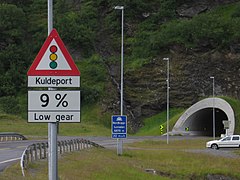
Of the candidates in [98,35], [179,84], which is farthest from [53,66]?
[98,35]

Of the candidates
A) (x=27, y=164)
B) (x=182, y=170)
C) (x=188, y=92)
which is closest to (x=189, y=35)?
(x=188, y=92)

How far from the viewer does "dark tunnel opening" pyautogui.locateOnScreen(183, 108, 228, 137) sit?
80.1 metres

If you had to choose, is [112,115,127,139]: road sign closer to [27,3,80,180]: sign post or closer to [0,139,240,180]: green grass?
[0,139,240,180]: green grass

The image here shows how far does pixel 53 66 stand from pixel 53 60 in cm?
10

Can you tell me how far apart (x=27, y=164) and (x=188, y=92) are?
218ft

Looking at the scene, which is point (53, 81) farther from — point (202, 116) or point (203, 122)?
Result: point (203, 122)

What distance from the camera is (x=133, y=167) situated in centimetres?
2892

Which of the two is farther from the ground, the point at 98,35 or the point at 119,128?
the point at 98,35

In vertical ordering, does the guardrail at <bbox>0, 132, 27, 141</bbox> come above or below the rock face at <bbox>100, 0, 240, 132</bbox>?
below

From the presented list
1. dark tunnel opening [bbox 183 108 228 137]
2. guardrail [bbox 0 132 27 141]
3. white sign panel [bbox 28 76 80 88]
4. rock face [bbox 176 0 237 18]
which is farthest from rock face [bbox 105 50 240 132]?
white sign panel [bbox 28 76 80 88]

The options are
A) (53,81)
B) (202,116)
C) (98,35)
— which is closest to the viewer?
(53,81)

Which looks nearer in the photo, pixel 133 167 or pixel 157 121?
pixel 133 167

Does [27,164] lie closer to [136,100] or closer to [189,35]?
[136,100]

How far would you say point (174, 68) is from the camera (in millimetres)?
89375
